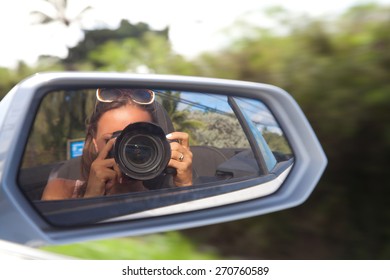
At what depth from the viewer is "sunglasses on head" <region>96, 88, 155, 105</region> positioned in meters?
2.47

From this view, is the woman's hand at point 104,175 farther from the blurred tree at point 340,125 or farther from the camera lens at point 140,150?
the blurred tree at point 340,125

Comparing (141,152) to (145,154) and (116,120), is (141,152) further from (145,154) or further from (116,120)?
(116,120)

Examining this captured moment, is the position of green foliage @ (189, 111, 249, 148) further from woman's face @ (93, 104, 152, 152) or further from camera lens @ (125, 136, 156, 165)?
camera lens @ (125, 136, 156, 165)

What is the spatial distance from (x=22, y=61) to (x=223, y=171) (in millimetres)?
7606

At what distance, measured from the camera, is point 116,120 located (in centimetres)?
247

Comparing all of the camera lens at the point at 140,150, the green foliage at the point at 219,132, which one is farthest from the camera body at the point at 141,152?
the green foliage at the point at 219,132

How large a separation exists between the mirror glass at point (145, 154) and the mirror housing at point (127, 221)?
0.04 m

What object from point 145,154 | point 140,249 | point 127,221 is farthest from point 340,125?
point 127,221

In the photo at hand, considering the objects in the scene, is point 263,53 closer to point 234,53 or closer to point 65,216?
point 234,53

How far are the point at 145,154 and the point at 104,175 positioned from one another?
7.7 inches

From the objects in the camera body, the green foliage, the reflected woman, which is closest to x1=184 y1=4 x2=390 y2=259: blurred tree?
the green foliage

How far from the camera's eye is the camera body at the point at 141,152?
7.13 feet

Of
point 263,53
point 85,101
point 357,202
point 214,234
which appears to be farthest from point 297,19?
point 85,101

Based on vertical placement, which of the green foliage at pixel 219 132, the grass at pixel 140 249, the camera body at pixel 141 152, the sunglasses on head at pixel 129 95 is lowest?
the grass at pixel 140 249
